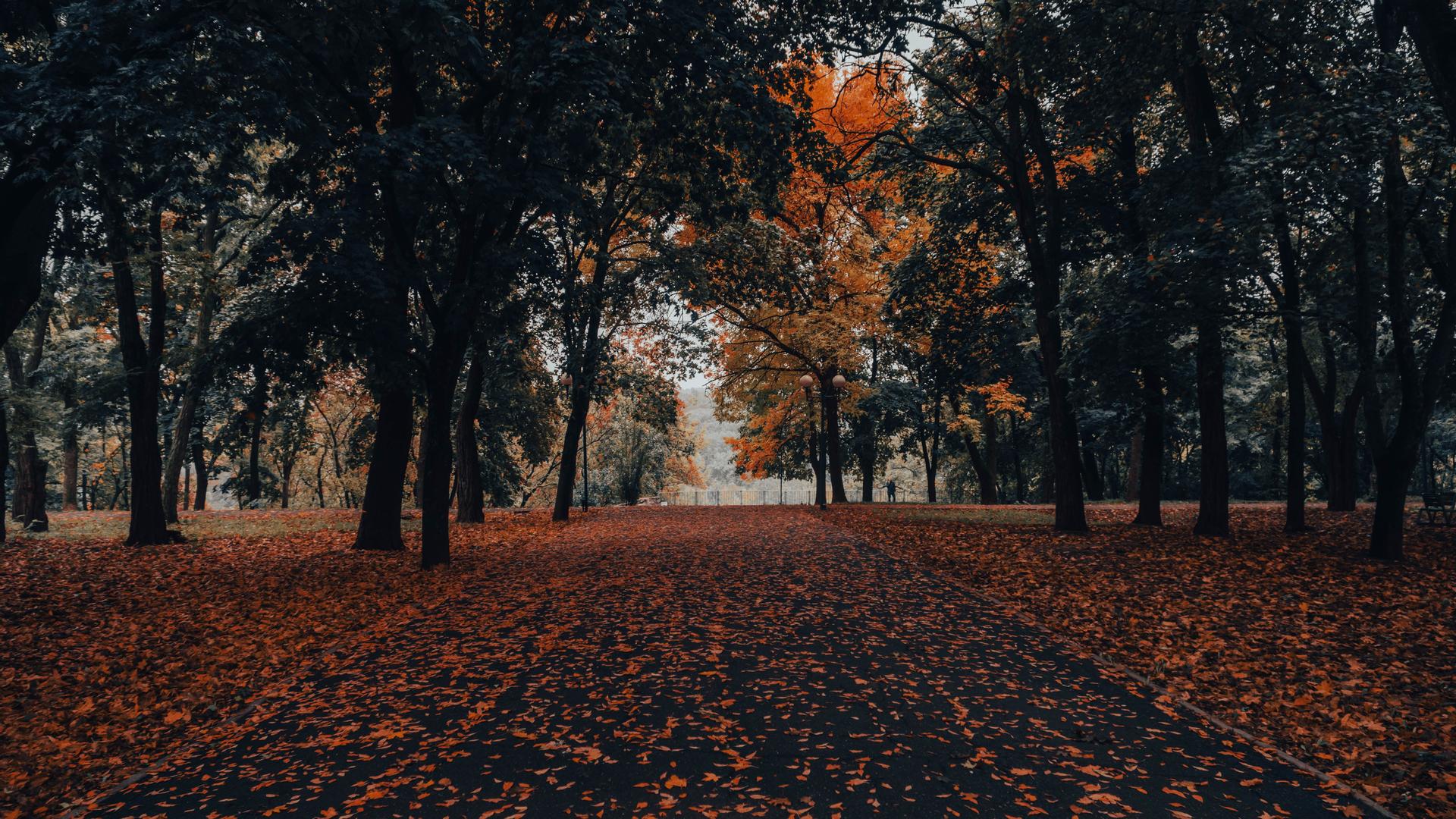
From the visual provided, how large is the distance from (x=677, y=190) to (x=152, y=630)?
28.5 feet

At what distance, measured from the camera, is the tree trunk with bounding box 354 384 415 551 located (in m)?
12.6

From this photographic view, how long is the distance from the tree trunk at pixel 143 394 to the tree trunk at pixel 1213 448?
19754 millimetres

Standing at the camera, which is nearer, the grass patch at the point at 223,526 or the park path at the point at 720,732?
the park path at the point at 720,732

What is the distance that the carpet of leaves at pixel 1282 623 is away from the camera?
4219mm

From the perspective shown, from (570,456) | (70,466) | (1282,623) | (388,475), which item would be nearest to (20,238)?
(388,475)

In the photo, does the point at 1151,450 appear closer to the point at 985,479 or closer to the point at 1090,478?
the point at 985,479

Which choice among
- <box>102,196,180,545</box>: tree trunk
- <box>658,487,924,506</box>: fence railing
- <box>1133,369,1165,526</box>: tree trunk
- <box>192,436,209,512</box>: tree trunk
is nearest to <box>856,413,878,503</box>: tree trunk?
<box>658,487,924,506</box>: fence railing

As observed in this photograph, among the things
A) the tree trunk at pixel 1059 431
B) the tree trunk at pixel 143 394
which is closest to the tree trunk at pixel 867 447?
the tree trunk at pixel 1059 431

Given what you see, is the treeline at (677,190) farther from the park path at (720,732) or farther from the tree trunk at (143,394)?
the park path at (720,732)

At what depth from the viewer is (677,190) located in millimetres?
11250

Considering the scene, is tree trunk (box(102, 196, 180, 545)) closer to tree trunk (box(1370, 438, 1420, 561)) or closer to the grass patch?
the grass patch

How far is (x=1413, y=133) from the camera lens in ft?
30.5

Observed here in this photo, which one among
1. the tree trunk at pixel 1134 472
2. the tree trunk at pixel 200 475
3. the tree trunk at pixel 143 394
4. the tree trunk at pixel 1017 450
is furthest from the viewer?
the tree trunk at pixel 1017 450

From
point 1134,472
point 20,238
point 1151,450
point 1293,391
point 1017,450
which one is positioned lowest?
point 1134,472
